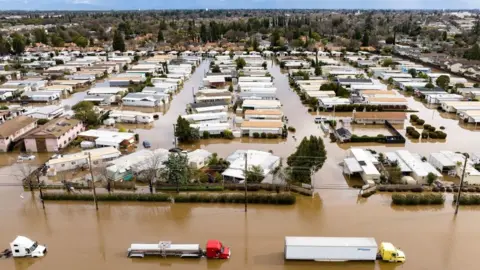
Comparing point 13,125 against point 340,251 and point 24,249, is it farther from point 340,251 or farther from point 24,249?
point 340,251

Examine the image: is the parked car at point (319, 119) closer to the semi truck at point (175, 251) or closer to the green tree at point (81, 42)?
the semi truck at point (175, 251)

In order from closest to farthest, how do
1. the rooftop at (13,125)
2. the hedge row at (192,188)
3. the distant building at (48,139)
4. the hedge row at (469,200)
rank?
the hedge row at (469,200) < the hedge row at (192,188) < the distant building at (48,139) < the rooftop at (13,125)

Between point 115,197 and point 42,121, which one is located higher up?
point 42,121

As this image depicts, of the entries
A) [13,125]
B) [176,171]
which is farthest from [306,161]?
[13,125]

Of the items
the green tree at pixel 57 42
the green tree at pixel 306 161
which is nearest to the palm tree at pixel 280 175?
the green tree at pixel 306 161

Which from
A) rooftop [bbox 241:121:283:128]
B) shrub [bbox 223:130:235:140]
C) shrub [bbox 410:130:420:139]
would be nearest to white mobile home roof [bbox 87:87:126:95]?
shrub [bbox 223:130:235:140]

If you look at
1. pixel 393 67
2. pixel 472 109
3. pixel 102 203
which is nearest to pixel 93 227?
pixel 102 203

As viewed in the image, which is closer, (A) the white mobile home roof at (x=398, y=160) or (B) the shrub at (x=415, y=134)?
(A) the white mobile home roof at (x=398, y=160)
